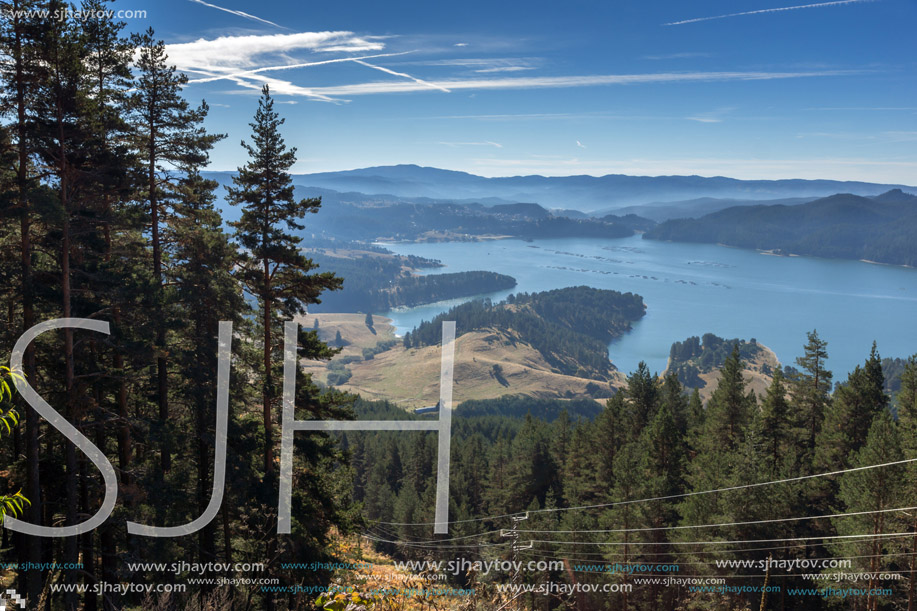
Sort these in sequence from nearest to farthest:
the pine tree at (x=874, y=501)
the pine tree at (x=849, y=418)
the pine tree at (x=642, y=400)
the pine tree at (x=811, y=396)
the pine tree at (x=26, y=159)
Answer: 1. the pine tree at (x=26, y=159)
2. the pine tree at (x=874, y=501)
3. the pine tree at (x=849, y=418)
4. the pine tree at (x=811, y=396)
5. the pine tree at (x=642, y=400)

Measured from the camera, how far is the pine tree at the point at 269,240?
1331 centimetres

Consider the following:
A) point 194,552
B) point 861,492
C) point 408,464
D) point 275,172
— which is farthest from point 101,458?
point 408,464

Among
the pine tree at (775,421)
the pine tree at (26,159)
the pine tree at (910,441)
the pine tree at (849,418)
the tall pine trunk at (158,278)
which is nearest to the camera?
the pine tree at (26,159)

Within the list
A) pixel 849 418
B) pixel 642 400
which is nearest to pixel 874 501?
pixel 849 418

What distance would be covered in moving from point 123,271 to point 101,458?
3797 mm

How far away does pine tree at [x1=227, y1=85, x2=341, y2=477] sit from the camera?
43.7 ft

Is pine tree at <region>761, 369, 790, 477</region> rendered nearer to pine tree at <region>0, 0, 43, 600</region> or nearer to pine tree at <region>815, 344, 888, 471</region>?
pine tree at <region>815, 344, 888, 471</region>

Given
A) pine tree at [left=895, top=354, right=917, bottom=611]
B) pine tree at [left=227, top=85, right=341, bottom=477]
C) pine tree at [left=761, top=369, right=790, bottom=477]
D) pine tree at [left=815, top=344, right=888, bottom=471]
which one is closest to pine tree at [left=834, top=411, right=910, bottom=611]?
pine tree at [left=895, top=354, right=917, bottom=611]

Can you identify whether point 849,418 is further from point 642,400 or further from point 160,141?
point 160,141

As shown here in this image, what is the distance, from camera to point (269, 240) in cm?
1341

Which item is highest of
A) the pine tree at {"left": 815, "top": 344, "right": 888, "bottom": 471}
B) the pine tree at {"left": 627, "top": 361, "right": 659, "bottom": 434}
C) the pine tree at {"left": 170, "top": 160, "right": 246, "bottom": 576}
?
the pine tree at {"left": 170, "top": 160, "right": 246, "bottom": 576}

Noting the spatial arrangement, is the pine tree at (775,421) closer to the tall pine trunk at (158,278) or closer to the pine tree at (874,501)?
the pine tree at (874,501)

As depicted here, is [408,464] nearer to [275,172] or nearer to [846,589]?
[846,589]

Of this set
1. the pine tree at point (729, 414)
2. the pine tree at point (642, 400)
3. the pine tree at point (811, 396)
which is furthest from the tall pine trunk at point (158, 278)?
the pine tree at point (642, 400)
